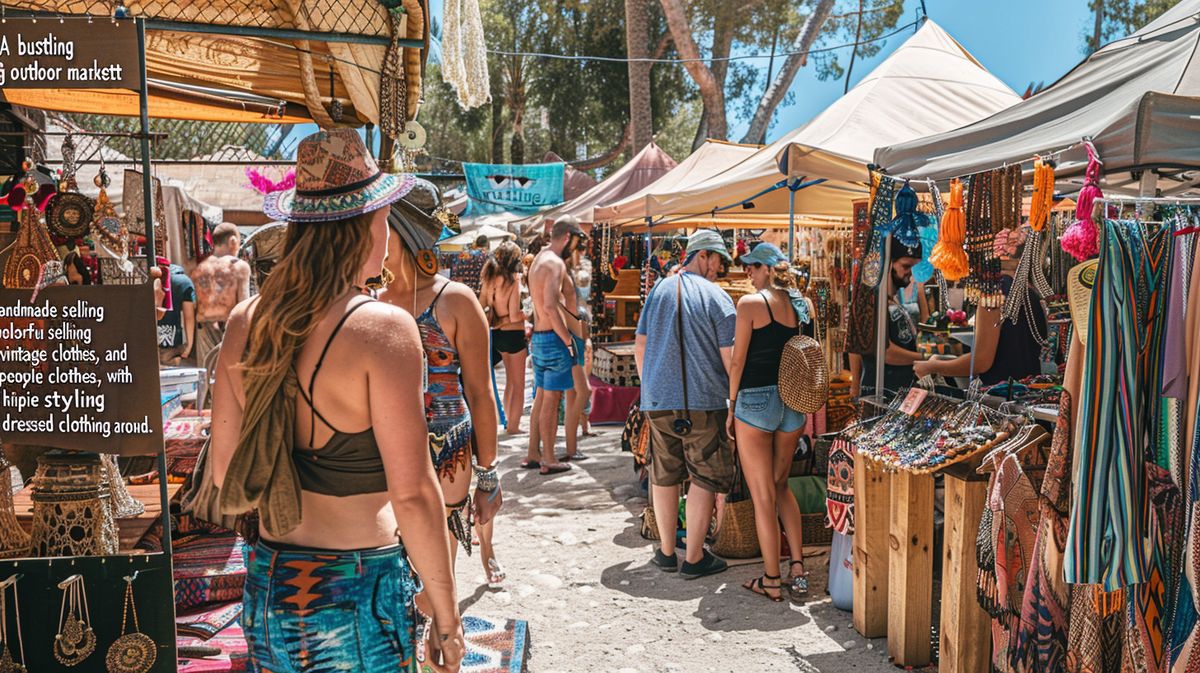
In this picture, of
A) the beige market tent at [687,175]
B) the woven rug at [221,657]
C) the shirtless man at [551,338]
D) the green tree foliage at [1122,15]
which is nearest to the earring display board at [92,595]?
the woven rug at [221,657]

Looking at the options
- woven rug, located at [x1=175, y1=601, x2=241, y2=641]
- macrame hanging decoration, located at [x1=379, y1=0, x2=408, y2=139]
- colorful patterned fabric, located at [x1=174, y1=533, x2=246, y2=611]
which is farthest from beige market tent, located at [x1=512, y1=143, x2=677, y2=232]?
woven rug, located at [x1=175, y1=601, x2=241, y2=641]

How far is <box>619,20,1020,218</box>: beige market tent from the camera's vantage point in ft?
19.6

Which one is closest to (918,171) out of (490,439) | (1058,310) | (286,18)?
(1058,310)

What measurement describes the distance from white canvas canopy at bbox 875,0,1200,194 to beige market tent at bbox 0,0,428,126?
2.31 meters

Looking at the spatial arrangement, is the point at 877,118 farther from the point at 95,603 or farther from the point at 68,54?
the point at 95,603

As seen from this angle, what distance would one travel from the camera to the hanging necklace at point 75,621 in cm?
270

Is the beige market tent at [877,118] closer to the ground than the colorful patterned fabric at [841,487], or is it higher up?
higher up

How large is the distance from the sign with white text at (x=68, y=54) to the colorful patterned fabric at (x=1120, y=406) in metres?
2.90

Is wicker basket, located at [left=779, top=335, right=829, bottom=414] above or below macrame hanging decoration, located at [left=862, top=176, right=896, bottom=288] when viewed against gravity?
below

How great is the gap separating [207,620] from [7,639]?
141cm

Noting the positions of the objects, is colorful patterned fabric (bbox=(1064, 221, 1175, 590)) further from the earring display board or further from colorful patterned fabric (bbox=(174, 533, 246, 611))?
colorful patterned fabric (bbox=(174, 533, 246, 611))

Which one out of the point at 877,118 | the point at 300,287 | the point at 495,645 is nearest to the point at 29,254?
the point at 300,287

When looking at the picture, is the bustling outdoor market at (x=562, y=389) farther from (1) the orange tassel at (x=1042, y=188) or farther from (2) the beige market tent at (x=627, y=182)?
(2) the beige market tent at (x=627, y=182)

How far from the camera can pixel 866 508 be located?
4.48 metres
